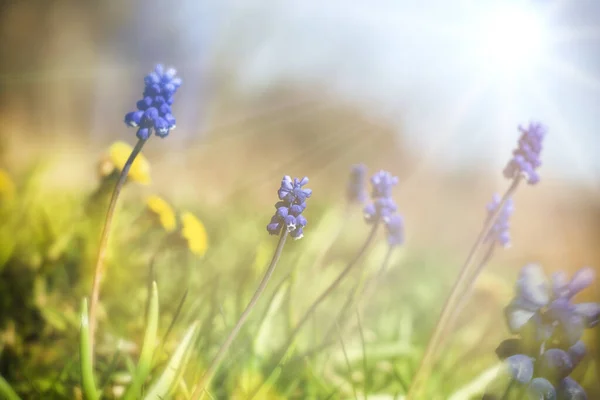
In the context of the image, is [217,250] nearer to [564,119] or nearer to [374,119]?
[374,119]

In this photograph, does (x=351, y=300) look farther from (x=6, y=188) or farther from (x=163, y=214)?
(x=6, y=188)

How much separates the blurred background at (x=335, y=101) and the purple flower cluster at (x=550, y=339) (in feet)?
0.74

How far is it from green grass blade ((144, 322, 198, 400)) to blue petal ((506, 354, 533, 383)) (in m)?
0.37

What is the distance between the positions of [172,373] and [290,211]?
10.7 inches

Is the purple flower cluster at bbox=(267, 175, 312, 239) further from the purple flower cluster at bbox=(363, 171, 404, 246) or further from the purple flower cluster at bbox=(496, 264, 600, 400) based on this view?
the purple flower cluster at bbox=(496, 264, 600, 400)

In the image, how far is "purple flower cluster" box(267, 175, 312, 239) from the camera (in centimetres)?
54

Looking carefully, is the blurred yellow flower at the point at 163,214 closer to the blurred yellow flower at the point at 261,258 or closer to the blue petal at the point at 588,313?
the blurred yellow flower at the point at 261,258

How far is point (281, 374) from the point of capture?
28.3 inches

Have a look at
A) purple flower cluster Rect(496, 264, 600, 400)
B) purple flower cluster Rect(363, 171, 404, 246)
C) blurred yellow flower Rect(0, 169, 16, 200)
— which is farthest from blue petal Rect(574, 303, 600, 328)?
blurred yellow flower Rect(0, 169, 16, 200)

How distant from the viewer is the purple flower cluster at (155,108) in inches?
23.5

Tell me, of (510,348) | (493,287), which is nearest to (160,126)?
(510,348)

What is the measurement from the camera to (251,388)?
0.72 meters

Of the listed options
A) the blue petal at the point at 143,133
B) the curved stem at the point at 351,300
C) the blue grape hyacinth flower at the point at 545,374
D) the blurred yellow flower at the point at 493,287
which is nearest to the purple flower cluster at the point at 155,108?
the blue petal at the point at 143,133

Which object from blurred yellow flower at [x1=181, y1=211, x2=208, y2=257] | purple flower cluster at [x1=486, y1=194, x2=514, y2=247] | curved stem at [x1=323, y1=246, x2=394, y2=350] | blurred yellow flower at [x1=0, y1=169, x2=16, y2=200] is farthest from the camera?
blurred yellow flower at [x1=0, y1=169, x2=16, y2=200]
